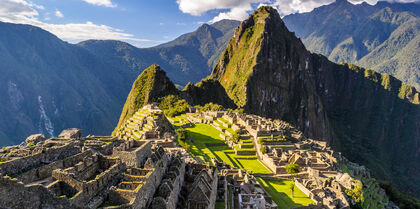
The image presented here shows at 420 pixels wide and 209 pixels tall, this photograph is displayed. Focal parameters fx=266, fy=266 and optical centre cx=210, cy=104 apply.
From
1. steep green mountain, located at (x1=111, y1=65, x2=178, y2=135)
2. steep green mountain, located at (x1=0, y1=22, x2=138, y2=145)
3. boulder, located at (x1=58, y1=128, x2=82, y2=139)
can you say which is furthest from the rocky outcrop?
boulder, located at (x1=58, y1=128, x2=82, y2=139)

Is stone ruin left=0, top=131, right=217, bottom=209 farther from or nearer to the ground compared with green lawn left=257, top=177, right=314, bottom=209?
farther from the ground

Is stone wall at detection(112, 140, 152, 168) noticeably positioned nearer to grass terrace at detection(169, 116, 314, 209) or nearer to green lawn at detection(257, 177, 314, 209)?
grass terrace at detection(169, 116, 314, 209)

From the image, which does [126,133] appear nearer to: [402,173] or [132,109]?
[132,109]

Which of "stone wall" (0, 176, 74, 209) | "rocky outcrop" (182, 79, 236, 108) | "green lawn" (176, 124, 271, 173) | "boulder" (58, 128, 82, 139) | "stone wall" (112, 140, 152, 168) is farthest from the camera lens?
"rocky outcrop" (182, 79, 236, 108)

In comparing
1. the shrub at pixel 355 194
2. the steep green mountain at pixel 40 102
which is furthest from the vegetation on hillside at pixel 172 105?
the steep green mountain at pixel 40 102

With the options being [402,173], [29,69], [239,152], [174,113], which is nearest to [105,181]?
[239,152]
